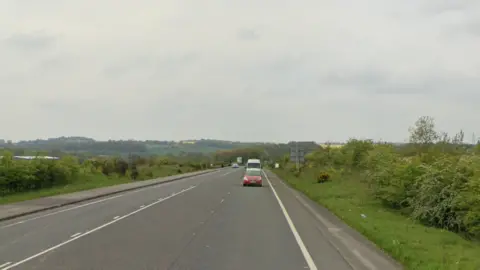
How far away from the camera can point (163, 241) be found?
14953 mm

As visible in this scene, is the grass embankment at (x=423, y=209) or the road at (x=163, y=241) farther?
the grass embankment at (x=423, y=209)

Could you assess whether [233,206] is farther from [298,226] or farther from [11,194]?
[11,194]

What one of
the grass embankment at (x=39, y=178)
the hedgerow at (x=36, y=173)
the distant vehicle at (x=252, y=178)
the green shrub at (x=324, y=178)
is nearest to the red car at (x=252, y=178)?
the distant vehicle at (x=252, y=178)

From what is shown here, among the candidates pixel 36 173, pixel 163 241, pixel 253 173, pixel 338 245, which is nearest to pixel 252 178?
pixel 253 173

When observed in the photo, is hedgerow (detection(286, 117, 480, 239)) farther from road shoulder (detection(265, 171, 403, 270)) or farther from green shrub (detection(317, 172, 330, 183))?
green shrub (detection(317, 172, 330, 183))

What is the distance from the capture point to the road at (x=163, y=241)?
1160 centimetres

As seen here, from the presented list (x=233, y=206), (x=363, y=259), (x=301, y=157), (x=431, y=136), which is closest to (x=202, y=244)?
(x=363, y=259)

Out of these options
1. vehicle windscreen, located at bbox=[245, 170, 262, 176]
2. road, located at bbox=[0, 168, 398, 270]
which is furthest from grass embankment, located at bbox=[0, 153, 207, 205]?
vehicle windscreen, located at bbox=[245, 170, 262, 176]

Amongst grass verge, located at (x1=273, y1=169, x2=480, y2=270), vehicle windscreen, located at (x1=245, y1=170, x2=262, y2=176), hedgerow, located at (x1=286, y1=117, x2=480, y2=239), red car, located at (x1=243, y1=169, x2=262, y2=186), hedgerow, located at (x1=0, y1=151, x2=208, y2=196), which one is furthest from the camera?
vehicle windscreen, located at (x1=245, y1=170, x2=262, y2=176)

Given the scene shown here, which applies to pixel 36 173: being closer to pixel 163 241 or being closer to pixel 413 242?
pixel 163 241

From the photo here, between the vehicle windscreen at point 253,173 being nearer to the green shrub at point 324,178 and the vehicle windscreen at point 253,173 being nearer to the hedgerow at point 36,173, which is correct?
the green shrub at point 324,178

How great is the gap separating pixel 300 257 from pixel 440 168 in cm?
1114

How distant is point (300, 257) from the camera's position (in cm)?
1281

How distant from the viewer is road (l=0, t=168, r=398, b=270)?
1160 centimetres
